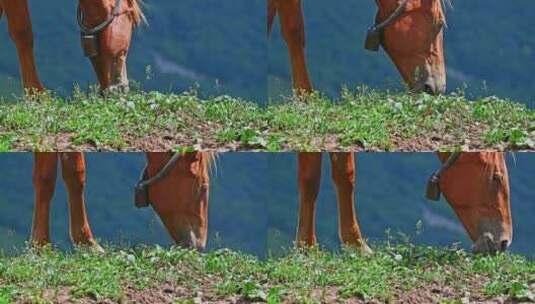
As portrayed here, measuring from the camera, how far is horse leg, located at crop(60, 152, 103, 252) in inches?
276

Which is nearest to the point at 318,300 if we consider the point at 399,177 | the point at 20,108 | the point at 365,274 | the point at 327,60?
the point at 365,274

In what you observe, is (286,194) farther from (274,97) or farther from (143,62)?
(143,62)

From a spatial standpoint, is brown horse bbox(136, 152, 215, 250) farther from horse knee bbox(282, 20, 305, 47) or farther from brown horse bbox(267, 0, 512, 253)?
horse knee bbox(282, 20, 305, 47)

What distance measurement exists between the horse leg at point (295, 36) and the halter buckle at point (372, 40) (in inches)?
14.7

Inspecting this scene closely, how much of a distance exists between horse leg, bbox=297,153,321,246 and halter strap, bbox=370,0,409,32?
0.78 m

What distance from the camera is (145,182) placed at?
7031 millimetres

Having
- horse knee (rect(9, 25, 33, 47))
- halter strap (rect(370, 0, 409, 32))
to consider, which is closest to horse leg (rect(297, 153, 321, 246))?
halter strap (rect(370, 0, 409, 32))

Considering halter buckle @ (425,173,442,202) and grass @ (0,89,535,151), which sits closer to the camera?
grass @ (0,89,535,151)

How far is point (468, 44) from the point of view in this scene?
691 cm

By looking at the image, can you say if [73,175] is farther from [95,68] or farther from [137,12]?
[137,12]

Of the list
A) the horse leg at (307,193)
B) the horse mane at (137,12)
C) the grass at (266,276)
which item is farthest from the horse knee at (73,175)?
the horse leg at (307,193)

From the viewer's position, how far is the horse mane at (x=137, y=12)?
6984mm

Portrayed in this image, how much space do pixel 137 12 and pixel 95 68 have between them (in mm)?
398

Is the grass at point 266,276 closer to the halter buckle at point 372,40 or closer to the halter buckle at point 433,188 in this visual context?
the halter buckle at point 433,188
